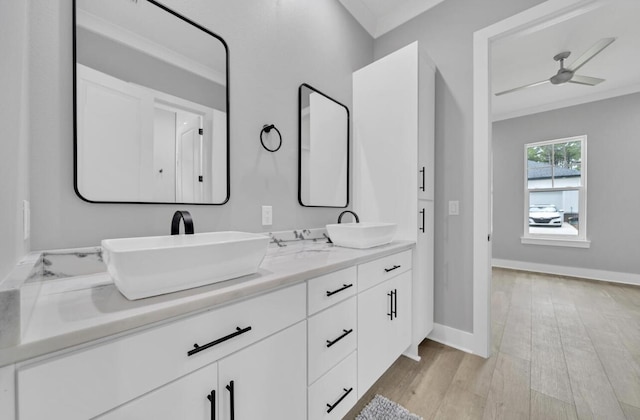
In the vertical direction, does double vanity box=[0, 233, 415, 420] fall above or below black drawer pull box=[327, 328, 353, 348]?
above

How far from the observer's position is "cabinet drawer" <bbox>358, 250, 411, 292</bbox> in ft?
4.26

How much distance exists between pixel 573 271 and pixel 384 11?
15.4ft

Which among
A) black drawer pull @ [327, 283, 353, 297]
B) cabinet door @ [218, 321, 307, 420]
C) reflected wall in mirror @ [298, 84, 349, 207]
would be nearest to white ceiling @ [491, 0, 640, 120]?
reflected wall in mirror @ [298, 84, 349, 207]

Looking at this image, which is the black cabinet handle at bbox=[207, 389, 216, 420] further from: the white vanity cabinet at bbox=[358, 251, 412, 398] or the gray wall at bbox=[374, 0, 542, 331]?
the gray wall at bbox=[374, 0, 542, 331]

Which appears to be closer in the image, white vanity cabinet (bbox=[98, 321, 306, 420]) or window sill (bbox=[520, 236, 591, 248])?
white vanity cabinet (bbox=[98, 321, 306, 420])

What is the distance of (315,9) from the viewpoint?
1903mm

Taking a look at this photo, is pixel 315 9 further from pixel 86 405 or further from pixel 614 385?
pixel 614 385

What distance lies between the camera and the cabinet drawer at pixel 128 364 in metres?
0.45

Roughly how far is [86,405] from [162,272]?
28 centimetres

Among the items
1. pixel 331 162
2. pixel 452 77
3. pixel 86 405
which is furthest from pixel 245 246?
pixel 452 77

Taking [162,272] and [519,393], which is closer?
[162,272]

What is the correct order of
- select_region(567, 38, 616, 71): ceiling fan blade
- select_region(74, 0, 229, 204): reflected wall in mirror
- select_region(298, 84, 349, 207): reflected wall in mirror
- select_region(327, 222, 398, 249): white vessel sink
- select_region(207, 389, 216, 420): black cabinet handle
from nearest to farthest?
1. select_region(207, 389, 216, 420): black cabinet handle
2. select_region(74, 0, 229, 204): reflected wall in mirror
3. select_region(327, 222, 398, 249): white vessel sink
4. select_region(298, 84, 349, 207): reflected wall in mirror
5. select_region(567, 38, 616, 71): ceiling fan blade

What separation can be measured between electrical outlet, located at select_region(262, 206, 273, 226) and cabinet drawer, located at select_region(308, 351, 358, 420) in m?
0.85

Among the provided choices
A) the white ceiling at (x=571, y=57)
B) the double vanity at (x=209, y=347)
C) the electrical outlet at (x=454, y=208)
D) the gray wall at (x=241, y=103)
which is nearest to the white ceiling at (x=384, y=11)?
the gray wall at (x=241, y=103)
